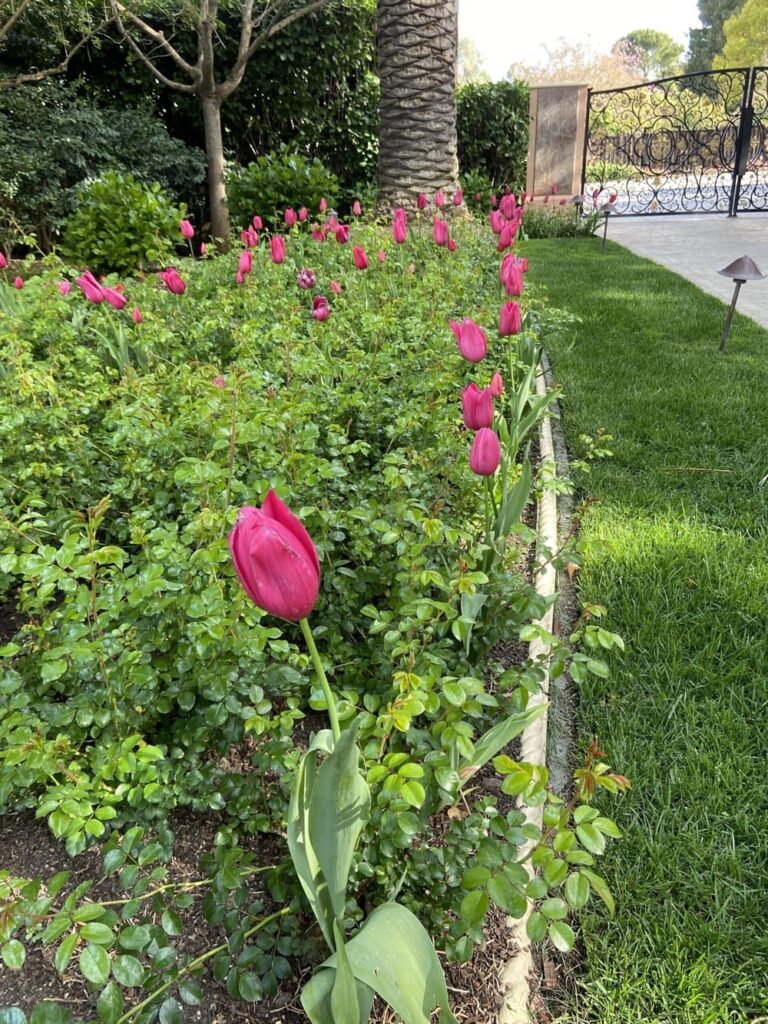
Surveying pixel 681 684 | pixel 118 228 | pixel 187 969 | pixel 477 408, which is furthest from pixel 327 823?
pixel 118 228

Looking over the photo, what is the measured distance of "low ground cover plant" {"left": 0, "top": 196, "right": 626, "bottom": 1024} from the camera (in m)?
0.95

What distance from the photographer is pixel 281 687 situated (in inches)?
55.1

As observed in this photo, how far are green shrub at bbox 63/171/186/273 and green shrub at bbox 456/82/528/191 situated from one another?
292 inches

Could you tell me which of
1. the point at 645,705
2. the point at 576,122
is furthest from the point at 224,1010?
the point at 576,122

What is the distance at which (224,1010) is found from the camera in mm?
1161

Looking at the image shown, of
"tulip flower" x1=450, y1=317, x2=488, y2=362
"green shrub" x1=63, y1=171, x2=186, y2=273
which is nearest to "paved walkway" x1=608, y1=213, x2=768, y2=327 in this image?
"tulip flower" x1=450, y1=317, x2=488, y2=362

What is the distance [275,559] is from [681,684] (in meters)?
1.44

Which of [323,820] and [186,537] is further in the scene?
[186,537]

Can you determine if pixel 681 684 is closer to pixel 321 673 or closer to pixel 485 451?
pixel 485 451

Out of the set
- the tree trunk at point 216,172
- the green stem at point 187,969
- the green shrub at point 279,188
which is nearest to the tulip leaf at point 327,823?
the green stem at point 187,969

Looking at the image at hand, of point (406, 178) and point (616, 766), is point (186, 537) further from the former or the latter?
point (406, 178)

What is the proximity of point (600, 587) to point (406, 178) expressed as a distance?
5643mm

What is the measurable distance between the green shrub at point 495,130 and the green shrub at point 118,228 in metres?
7.41

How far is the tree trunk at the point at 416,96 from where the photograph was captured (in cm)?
627
